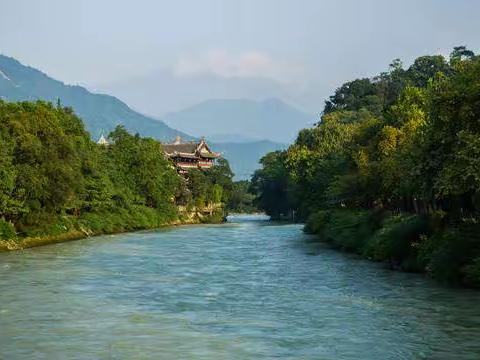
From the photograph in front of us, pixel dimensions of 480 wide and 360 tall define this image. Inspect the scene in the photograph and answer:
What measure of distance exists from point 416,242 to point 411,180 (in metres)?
3.13

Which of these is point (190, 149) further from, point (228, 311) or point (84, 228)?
point (228, 311)

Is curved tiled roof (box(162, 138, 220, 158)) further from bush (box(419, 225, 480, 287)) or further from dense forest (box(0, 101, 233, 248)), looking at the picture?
bush (box(419, 225, 480, 287))

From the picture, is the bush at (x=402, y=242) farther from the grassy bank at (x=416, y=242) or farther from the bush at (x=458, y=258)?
the bush at (x=458, y=258)

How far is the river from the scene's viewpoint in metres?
16.9

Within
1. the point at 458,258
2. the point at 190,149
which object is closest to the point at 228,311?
the point at 458,258

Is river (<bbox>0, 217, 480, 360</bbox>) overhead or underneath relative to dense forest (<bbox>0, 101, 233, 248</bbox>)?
underneath

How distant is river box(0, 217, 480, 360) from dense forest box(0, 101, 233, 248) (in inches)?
445

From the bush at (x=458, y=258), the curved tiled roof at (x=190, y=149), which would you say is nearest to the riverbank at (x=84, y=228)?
the curved tiled roof at (x=190, y=149)

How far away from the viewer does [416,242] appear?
1283 inches

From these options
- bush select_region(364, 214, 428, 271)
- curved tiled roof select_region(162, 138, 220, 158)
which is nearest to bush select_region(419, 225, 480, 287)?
bush select_region(364, 214, 428, 271)

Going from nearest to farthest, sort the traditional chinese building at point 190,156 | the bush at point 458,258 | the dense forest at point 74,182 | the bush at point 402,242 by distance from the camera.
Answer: the bush at point 458,258
the bush at point 402,242
the dense forest at point 74,182
the traditional chinese building at point 190,156

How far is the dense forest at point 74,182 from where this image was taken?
162 feet

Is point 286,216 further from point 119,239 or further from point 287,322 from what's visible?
point 287,322

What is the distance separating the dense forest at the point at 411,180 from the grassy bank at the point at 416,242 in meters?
0.04
